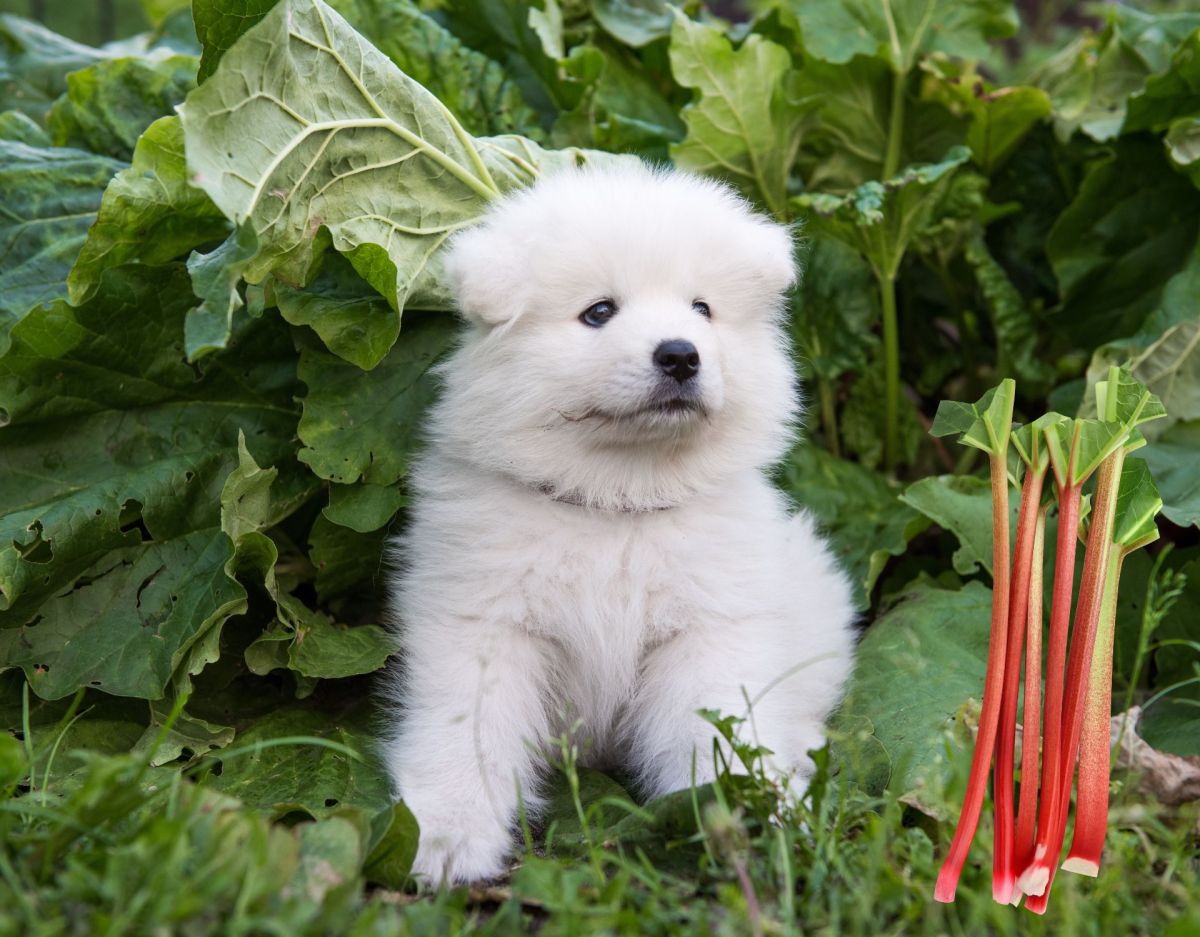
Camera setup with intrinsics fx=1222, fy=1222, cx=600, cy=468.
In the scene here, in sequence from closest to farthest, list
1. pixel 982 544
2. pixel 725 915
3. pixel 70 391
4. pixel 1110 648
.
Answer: pixel 725 915 < pixel 1110 648 < pixel 70 391 < pixel 982 544

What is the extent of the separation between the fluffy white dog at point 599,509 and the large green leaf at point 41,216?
4.47 feet

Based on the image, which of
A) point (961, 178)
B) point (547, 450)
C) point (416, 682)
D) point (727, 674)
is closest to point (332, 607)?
point (416, 682)

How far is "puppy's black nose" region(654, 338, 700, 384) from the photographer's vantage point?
2.75 m

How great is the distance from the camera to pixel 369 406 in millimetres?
3410

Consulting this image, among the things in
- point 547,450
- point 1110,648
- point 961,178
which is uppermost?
point 961,178

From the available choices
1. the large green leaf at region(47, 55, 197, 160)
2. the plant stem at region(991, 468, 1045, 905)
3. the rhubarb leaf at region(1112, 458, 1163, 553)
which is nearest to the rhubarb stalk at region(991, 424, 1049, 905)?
the plant stem at region(991, 468, 1045, 905)

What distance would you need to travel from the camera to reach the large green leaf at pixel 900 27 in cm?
421

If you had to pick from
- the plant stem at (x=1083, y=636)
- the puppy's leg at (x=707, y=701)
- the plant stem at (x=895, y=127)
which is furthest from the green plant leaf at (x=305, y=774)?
the plant stem at (x=895, y=127)

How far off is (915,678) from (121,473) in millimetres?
2268

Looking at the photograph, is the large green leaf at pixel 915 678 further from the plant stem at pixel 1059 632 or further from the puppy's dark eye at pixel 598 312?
the puppy's dark eye at pixel 598 312

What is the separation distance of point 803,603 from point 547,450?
871mm

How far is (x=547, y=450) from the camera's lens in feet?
9.74

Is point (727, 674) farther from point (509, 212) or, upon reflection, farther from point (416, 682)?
point (509, 212)

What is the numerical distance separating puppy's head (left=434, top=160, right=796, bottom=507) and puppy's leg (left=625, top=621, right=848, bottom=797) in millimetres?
386
